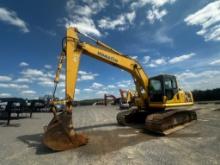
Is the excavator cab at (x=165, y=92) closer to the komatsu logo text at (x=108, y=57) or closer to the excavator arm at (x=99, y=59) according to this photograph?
the excavator arm at (x=99, y=59)

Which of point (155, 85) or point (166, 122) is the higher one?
point (155, 85)

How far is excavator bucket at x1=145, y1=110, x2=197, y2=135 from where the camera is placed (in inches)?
371

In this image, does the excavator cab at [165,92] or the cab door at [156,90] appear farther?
the cab door at [156,90]

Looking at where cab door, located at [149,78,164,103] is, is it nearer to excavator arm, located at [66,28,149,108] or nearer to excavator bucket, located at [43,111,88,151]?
excavator arm, located at [66,28,149,108]

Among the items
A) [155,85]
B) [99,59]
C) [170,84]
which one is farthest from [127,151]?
[170,84]

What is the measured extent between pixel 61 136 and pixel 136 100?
646 cm

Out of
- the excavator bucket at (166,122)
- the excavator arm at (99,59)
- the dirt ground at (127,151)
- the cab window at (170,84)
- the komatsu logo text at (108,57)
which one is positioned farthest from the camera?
the cab window at (170,84)

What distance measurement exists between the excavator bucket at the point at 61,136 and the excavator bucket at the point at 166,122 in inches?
137

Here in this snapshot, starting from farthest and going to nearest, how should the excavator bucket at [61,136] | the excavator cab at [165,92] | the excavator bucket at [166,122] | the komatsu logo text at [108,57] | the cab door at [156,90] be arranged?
the cab door at [156,90] → the excavator cab at [165,92] → the komatsu logo text at [108,57] → the excavator bucket at [166,122] → the excavator bucket at [61,136]

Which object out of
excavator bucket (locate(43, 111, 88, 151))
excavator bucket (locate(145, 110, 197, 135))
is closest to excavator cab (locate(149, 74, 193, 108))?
excavator bucket (locate(145, 110, 197, 135))

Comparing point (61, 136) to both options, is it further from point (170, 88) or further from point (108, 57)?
point (170, 88)

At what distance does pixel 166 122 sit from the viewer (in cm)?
1000

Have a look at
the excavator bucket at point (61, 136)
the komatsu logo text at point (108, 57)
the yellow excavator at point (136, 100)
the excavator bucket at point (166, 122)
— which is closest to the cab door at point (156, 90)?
the yellow excavator at point (136, 100)

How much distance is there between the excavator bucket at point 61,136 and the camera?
720 centimetres
